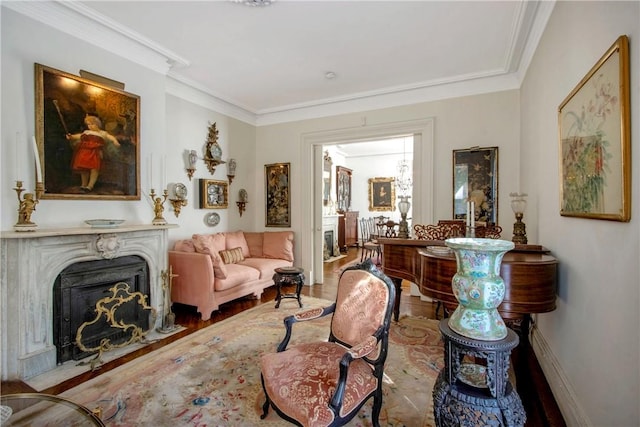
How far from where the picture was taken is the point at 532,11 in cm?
265

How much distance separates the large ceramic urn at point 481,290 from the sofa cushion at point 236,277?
3.08 metres

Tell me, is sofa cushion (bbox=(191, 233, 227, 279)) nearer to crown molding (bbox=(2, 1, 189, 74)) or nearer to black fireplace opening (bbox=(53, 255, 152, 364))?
black fireplace opening (bbox=(53, 255, 152, 364))

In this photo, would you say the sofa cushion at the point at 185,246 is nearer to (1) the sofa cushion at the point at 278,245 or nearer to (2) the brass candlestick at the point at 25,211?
(1) the sofa cushion at the point at 278,245

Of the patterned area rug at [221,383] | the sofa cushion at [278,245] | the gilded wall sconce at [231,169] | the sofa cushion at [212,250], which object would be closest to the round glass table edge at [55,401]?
the patterned area rug at [221,383]

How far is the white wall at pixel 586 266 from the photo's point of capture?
1.26 m

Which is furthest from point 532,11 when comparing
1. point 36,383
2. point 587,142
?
point 36,383

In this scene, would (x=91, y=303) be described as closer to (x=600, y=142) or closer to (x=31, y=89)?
(x=31, y=89)

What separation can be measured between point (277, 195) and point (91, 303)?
10.9 feet

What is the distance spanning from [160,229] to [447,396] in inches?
131

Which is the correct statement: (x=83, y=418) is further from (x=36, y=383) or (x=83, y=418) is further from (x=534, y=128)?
(x=534, y=128)

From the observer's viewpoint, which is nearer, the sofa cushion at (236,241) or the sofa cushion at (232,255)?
the sofa cushion at (232,255)

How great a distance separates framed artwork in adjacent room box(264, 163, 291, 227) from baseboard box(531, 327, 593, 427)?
403 cm

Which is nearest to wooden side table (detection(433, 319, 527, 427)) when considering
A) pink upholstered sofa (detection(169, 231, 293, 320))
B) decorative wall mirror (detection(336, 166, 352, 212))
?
pink upholstered sofa (detection(169, 231, 293, 320))

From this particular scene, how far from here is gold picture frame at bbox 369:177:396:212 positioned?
32.0 feet
